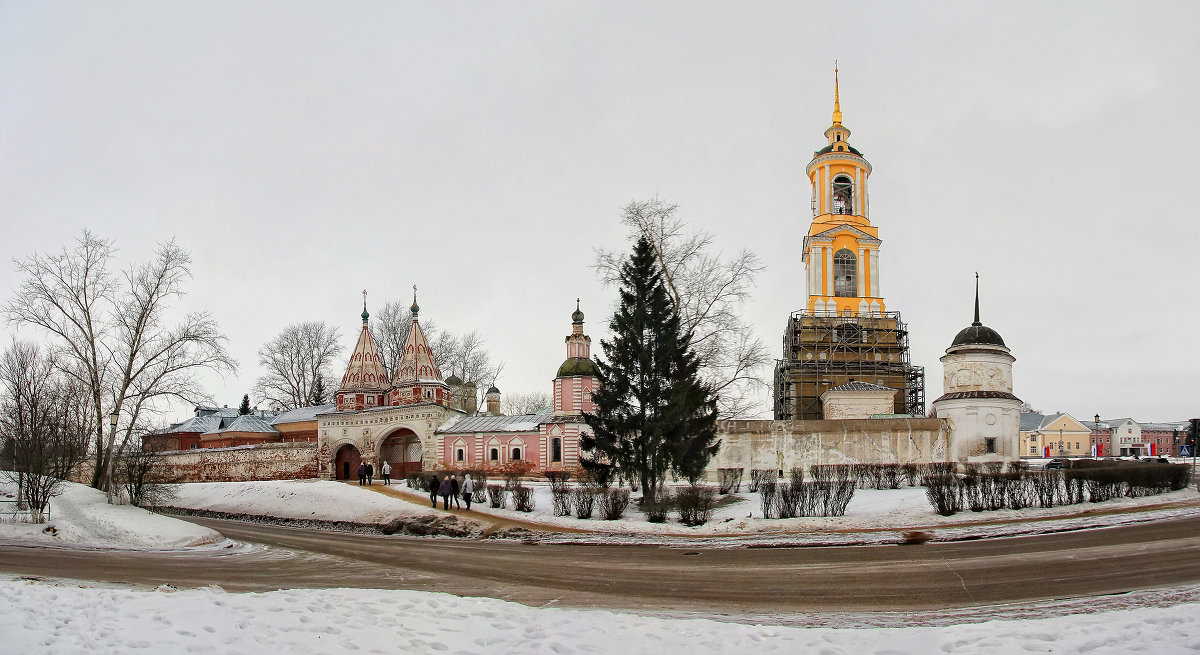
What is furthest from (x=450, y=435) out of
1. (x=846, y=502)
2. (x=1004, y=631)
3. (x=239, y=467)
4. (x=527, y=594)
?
(x=1004, y=631)

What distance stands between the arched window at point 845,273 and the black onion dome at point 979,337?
57.1ft

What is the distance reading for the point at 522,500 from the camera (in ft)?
76.3

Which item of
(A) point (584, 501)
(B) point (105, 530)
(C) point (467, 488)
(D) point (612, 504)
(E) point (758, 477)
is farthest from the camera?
(E) point (758, 477)

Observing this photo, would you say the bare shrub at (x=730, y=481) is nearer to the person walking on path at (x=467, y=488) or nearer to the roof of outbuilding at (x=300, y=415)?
the person walking on path at (x=467, y=488)

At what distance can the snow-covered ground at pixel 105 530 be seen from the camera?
59.4ft

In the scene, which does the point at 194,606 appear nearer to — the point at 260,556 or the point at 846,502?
the point at 260,556

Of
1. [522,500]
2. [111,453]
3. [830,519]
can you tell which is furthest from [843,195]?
[111,453]

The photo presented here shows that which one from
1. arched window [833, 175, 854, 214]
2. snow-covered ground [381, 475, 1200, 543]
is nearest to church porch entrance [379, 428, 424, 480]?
snow-covered ground [381, 475, 1200, 543]

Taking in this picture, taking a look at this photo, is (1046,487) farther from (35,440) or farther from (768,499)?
(35,440)

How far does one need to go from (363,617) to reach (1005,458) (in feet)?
88.4

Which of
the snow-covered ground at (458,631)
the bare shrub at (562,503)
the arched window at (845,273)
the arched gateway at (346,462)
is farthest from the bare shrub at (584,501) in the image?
the arched window at (845,273)

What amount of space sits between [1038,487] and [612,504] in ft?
33.6

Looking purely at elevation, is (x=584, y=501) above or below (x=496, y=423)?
below

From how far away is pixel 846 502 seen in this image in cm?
1936
